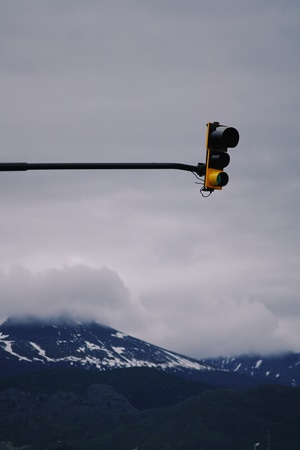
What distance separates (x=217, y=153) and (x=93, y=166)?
259 centimetres

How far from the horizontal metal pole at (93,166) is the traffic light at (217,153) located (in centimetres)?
37

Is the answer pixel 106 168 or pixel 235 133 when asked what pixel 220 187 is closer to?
pixel 235 133

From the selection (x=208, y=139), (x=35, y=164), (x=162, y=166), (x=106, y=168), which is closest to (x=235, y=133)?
(x=208, y=139)

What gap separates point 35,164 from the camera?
49.8ft

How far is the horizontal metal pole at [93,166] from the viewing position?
14859 millimetres

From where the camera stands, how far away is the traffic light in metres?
15.1

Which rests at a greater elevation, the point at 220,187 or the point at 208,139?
the point at 208,139

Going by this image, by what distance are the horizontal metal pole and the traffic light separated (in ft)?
1.21

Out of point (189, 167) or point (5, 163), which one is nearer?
point (5, 163)

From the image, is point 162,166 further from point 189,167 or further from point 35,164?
point 35,164

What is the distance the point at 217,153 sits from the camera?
1533 cm

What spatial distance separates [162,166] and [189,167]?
A: 59 cm

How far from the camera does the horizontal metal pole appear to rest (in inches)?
585

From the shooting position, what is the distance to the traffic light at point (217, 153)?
15086 millimetres
